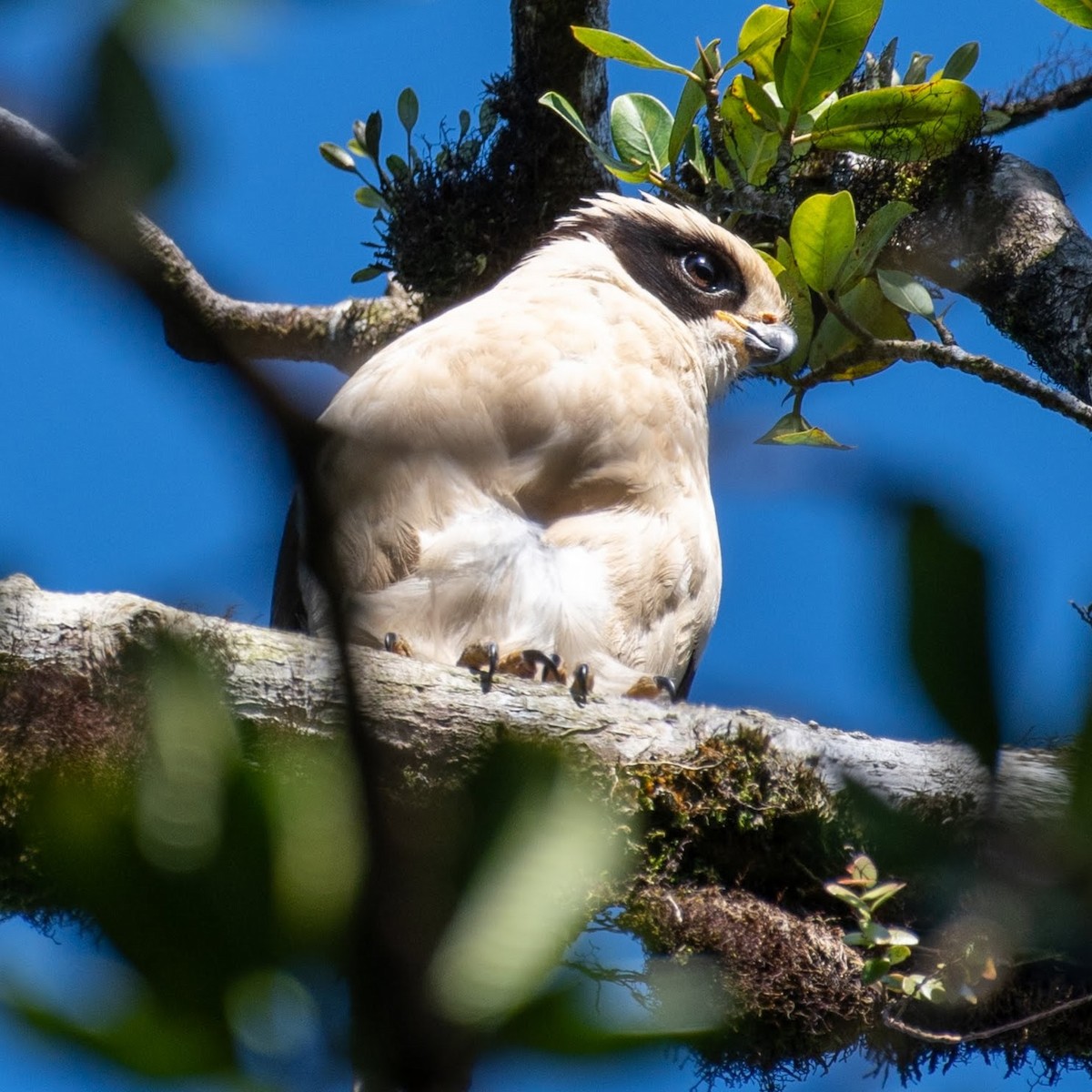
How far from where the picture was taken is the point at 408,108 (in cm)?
580

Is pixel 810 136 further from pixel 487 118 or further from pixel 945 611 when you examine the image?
pixel 945 611

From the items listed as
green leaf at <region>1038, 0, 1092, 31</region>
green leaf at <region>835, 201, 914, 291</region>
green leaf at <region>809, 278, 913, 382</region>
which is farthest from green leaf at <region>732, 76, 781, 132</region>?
green leaf at <region>1038, 0, 1092, 31</region>

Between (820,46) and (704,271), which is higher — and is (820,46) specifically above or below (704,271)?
above

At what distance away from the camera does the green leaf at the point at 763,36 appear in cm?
457

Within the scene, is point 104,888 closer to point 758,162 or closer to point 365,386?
point 365,386

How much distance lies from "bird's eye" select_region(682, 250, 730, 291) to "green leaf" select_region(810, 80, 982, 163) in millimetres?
1076

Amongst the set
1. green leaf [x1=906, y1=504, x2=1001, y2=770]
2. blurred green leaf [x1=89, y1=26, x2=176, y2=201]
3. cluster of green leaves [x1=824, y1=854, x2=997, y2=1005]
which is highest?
blurred green leaf [x1=89, y1=26, x2=176, y2=201]

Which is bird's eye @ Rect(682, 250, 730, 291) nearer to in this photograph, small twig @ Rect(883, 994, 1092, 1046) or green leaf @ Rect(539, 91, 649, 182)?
green leaf @ Rect(539, 91, 649, 182)

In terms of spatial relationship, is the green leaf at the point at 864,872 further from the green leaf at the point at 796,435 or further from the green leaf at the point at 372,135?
the green leaf at the point at 372,135

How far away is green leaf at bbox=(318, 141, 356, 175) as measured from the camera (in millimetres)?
5992

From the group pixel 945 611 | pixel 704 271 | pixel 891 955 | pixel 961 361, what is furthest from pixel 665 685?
pixel 945 611

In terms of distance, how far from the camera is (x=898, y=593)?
1.14 m

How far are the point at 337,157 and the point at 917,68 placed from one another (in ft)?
8.03

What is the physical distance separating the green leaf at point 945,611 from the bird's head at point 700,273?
4441 mm
